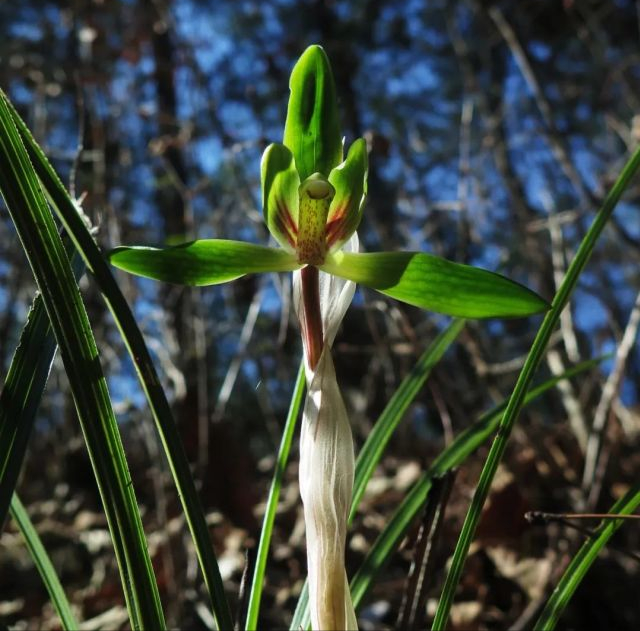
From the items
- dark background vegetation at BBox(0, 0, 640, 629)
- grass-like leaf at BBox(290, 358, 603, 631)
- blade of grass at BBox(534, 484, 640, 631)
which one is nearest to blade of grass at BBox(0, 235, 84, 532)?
dark background vegetation at BBox(0, 0, 640, 629)

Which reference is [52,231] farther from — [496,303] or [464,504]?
[464,504]

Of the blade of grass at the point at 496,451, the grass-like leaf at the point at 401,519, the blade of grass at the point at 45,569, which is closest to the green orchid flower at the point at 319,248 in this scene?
the blade of grass at the point at 496,451

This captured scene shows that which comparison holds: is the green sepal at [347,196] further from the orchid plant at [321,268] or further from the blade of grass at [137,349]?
the blade of grass at [137,349]

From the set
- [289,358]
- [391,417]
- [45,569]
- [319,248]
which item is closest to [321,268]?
[319,248]

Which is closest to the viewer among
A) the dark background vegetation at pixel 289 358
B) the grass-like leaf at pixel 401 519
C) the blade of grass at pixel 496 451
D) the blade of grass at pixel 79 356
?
the blade of grass at pixel 79 356

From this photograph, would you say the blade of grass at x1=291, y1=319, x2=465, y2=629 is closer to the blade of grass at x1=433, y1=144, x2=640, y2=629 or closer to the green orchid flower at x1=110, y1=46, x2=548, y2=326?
the blade of grass at x1=433, y1=144, x2=640, y2=629

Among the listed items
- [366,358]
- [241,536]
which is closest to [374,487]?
[241,536]

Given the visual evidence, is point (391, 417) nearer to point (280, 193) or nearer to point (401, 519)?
point (401, 519)
